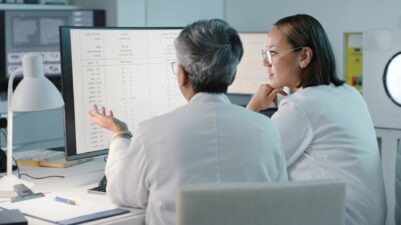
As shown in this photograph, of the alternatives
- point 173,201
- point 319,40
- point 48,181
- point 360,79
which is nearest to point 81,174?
point 48,181

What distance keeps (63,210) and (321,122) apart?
2.60ft

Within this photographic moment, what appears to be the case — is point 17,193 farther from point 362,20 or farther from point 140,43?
point 362,20

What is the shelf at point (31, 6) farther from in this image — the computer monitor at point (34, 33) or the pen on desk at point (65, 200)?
the pen on desk at point (65, 200)

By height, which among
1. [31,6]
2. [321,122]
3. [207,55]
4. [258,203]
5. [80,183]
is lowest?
[80,183]

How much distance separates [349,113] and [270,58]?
307 millimetres

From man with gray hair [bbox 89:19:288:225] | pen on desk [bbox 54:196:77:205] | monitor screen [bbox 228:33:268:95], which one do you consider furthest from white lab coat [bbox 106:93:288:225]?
monitor screen [bbox 228:33:268:95]

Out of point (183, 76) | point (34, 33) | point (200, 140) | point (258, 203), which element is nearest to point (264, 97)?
point (183, 76)

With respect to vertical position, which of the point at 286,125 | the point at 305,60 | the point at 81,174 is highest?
the point at 305,60

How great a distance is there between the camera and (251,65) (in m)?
4.33

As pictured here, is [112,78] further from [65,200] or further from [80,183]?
[65,200]

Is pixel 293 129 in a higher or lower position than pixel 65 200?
higher

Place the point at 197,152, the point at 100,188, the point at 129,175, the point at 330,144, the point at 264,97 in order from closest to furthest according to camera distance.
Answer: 1. the point at 197,152
2. the point at 129,175
3. the point at 330,144
4. the point at 100,188
5. the point at 264,97

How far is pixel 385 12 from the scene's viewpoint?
3.71m

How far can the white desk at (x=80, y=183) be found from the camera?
1950mm
